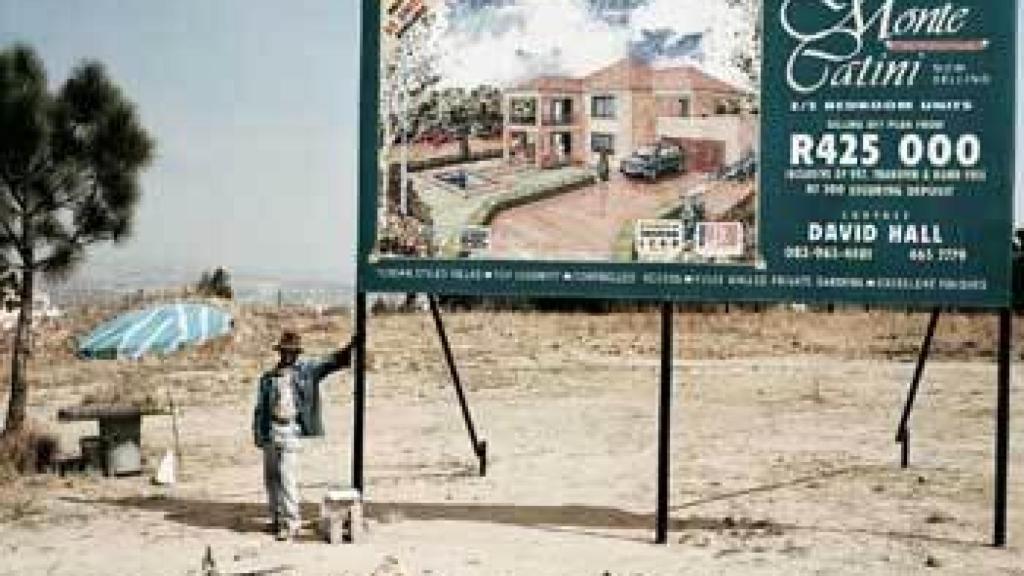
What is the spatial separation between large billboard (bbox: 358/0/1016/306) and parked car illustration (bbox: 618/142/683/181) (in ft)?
0.05

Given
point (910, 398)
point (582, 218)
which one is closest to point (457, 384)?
point (582, 218)

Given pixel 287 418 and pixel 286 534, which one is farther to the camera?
pixel 287 418

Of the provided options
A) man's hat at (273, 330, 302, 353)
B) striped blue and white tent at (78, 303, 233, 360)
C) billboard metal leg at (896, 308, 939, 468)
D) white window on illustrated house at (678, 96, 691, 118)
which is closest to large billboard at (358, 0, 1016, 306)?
white window on illustrated house at (678, 96, 691, 118)

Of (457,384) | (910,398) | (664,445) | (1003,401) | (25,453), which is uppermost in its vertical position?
(1003,401)

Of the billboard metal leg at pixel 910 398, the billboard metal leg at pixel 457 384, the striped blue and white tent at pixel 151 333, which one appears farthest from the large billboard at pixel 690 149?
the striped blue and white tent at pixel 151 333

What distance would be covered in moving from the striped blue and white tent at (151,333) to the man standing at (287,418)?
3918 mm

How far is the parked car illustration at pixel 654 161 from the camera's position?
1118 centimetres

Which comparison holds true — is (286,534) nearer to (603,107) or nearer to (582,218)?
(582,218)

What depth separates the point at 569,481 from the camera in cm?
1478

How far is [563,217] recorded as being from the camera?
1147 centimetres

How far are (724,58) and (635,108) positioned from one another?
0.82m

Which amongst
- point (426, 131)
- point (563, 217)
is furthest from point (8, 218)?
point (563, 217)

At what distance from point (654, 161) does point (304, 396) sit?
3.50 m

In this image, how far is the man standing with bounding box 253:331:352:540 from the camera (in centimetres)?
1121
